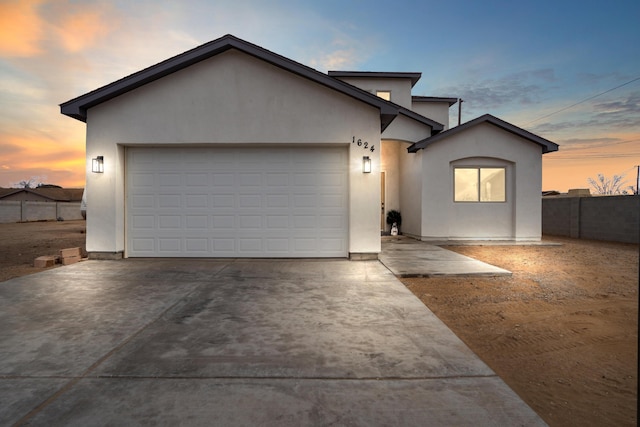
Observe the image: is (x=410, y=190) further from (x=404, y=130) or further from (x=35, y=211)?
(x=35, y=211)

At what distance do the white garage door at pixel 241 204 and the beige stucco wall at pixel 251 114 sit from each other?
0.41 m

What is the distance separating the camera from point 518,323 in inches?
154

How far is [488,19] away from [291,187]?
13832 millimetres

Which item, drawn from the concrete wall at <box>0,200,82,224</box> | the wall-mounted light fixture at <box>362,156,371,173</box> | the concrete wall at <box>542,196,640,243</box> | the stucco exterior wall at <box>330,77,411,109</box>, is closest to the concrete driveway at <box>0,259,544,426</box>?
the wall-mounted light fixture at <box>362,156,371,173</box>

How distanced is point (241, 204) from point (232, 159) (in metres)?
1.18

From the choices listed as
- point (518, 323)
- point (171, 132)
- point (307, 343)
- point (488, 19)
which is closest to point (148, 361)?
point (307, 343)

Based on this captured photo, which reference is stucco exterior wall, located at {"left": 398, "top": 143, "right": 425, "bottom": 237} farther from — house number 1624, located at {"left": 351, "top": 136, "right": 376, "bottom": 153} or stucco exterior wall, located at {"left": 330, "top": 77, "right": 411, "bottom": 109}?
house number 1624, located at {"left": 351, "top": 136, "right": 376, "bottom": 153}

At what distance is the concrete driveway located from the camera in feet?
6.64

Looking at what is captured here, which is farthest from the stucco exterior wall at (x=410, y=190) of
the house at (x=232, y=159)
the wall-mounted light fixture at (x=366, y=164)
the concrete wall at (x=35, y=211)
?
the concrete wall at (x=35, y=211)

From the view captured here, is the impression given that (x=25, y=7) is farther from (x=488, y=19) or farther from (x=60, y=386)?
(x=488, y=19)

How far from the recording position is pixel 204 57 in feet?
25.0

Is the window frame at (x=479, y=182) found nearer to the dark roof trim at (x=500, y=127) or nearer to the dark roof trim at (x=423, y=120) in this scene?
the dark roof trim at (x=500, y=127)

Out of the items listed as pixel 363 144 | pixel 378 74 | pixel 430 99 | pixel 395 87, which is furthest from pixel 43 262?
pixel 430 99

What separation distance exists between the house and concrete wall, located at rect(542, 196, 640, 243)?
437 inches
